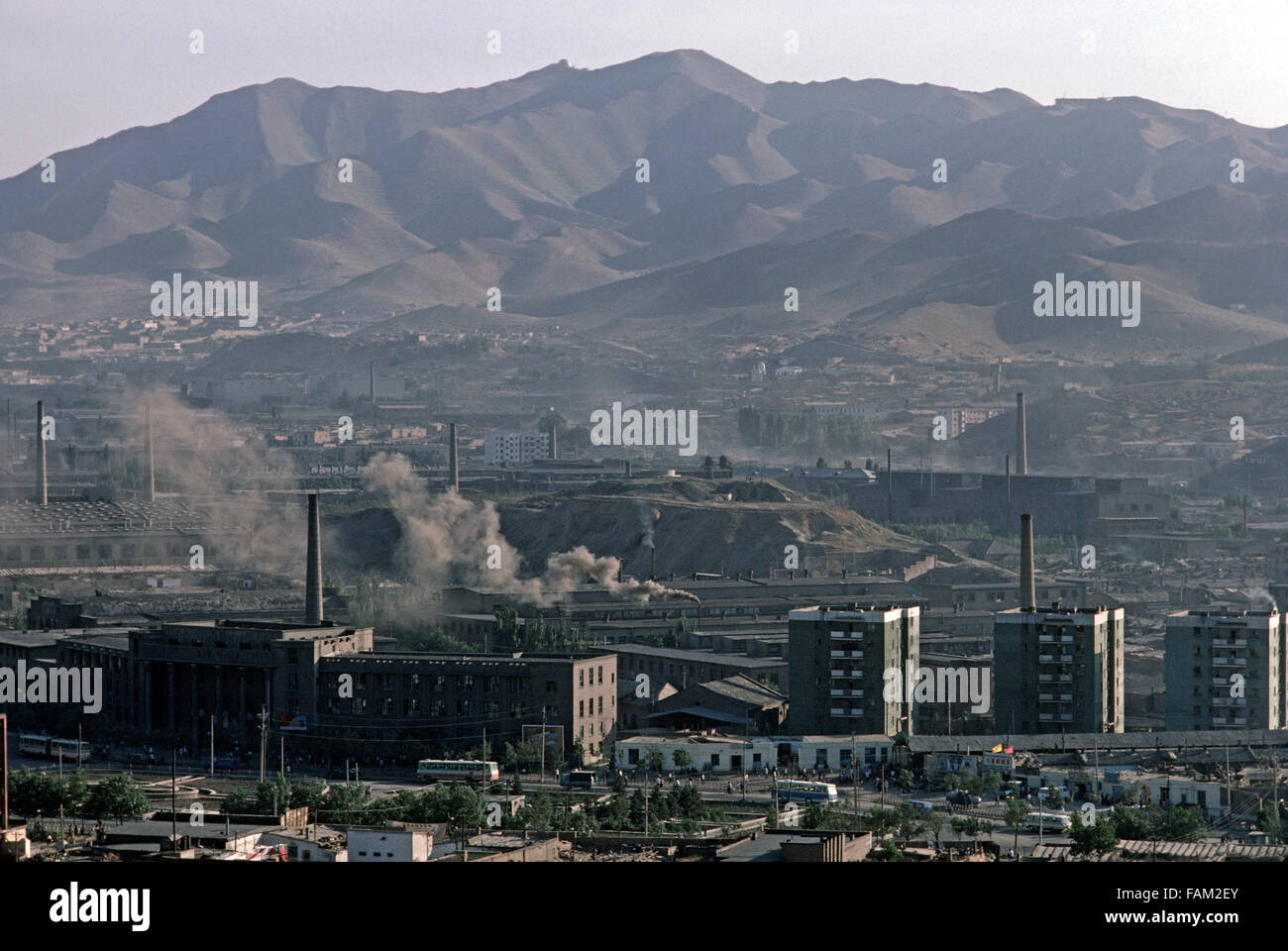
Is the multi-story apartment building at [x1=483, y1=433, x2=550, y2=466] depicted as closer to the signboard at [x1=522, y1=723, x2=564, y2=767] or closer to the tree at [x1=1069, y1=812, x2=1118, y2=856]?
the signboard at [x1=522, y1=723, x2=564, y2=767]

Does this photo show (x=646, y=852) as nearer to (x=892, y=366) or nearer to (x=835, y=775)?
(x=835, y=775)

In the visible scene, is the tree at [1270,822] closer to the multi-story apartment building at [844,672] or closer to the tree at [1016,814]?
the tree at [1016,814]

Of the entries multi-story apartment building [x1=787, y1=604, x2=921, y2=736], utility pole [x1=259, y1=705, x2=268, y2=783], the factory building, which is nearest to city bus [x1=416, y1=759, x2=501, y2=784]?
utility pole [x1=259, y1=705, x2=268, y2=783]

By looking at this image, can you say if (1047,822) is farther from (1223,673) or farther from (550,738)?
(1223,673)
